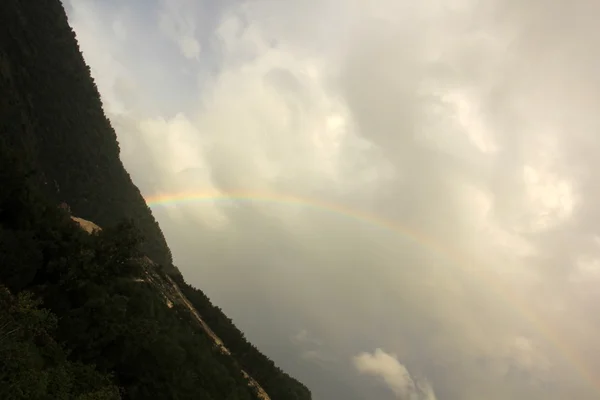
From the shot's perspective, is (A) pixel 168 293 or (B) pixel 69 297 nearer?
(B) pixel 69 297

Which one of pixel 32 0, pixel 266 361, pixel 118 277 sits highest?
pixel 32 0

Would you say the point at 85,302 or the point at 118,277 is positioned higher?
the point at 118,277

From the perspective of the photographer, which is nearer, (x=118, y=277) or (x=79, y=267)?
(x=79, y=267)

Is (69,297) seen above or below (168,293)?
below

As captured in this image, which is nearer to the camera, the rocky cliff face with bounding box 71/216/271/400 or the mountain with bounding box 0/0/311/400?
the mountain with bounding box 0/0/311/400

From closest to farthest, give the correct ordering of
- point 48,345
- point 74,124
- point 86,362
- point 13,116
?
point 48,345 → point 86,362 → point 13,116 → point 74,124

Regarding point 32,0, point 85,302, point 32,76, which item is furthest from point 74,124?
point 85,302

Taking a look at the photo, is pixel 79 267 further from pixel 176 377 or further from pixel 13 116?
pixel 13 116

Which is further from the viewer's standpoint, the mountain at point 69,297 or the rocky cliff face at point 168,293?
the rocky cliff face at point 168,293
